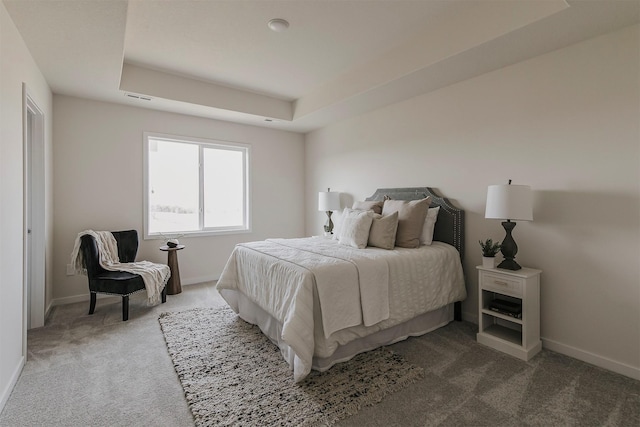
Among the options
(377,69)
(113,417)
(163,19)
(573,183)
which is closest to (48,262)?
(113,417)

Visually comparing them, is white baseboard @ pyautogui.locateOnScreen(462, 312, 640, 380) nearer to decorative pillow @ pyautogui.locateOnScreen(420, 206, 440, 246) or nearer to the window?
decorative pillow @ pyautogui.locateOnScreen(420, 206, 440, 246)

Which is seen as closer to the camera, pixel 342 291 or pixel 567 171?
pixel 342 291

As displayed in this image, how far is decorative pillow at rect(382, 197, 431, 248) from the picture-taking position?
10.2 feet

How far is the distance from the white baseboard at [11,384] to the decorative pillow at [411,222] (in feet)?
10.1

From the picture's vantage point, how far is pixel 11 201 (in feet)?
7.08

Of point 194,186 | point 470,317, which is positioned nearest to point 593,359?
point 470,317

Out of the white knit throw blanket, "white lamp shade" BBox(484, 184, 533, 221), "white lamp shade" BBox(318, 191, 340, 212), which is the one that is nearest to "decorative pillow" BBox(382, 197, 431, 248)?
"white lamp shade" BBox(484, 184, 533, 221)

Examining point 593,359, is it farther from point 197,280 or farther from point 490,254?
point 197,280

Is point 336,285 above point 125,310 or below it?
above

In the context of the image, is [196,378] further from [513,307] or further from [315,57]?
[315,57]

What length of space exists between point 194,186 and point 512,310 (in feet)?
14.2

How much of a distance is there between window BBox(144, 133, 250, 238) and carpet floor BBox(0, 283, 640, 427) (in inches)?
78.6

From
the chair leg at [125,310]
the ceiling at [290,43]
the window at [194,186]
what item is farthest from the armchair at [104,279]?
the ceiling at [290,43]

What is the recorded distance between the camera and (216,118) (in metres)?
4.70
